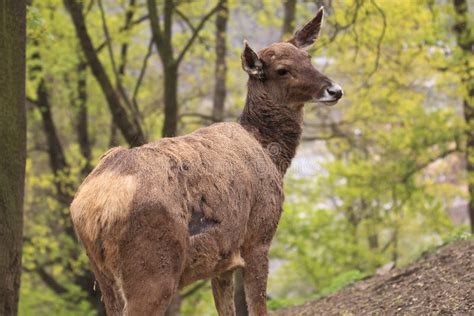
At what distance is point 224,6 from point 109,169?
10266mm

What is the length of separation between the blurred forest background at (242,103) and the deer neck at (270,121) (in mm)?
5596

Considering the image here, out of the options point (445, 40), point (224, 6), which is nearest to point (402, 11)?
point (445, 40)

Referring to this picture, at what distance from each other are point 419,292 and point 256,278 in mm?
2607

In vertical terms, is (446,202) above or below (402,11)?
below

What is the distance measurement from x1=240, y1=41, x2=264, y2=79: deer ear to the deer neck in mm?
134

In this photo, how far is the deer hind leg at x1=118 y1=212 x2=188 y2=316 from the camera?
543 cm

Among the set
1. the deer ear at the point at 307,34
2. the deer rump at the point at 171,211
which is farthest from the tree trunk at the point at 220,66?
the deer rump at the point at 171,211

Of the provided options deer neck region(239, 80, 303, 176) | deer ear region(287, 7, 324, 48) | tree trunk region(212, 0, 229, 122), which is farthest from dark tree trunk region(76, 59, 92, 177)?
deer neck region(239, 80, 303, 176)

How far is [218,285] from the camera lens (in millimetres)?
7215

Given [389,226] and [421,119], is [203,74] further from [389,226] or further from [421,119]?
[389,226]

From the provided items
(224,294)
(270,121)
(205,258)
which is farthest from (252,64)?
(205,258)

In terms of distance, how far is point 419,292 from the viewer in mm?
8641

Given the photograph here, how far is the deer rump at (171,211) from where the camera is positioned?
5.44m

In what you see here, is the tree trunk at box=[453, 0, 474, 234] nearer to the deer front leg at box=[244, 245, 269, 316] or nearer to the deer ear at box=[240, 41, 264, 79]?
the deer ear at box=[240, 41, 264, 79]
